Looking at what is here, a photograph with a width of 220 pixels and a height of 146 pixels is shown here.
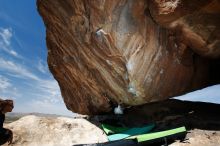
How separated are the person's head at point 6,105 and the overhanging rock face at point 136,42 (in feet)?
16.8

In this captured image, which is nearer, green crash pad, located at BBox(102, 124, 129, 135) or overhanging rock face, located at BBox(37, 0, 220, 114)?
overhanging rock face, located at BBox(37, 0, 220, 114)

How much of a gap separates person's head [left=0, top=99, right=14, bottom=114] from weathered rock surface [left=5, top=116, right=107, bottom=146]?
2309mm

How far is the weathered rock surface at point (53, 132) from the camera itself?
12.9 m

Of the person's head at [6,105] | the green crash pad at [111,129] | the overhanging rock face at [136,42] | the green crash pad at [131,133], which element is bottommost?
the green crash pad at [131,133]

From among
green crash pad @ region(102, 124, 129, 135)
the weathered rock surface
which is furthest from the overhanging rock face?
the weathered rock surface

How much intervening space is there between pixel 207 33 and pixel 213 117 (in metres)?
4.28

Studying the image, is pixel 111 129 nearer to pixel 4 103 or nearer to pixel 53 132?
pixel 53 132

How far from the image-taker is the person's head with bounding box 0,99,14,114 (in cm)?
1068

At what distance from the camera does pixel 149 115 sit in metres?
15.8

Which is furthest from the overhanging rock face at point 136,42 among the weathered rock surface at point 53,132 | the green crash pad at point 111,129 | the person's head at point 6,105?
the person's head at point 6,105

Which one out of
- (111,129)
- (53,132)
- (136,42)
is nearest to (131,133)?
(111,129)

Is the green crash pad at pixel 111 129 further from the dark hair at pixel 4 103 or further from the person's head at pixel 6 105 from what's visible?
the dark hair at pixel 4 103

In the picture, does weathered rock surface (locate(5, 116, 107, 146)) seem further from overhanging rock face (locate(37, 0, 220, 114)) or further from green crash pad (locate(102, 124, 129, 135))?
overhanging rock face (locate(37, 0, 220, 114))

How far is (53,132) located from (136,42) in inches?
231
